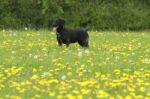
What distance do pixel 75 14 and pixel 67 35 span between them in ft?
49.6

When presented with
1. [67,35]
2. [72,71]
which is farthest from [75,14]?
[72,71]

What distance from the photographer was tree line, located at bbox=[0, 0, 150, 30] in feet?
94.4

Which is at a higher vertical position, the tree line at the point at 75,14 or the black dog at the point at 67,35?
the black dog at the point at 67,35

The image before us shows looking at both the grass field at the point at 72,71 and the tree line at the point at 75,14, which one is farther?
the tree line at the point at 75,14

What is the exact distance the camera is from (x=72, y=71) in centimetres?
1012

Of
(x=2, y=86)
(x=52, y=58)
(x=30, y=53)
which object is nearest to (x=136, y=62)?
(x=52, y=58)

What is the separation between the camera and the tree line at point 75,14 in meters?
28.8

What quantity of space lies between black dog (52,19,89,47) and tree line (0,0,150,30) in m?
13.8

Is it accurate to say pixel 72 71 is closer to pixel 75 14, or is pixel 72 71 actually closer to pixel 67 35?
pixel 67 35

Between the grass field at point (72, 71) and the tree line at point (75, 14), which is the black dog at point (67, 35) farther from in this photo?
the tree line at point (75, 14)

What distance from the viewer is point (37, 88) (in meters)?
8.73

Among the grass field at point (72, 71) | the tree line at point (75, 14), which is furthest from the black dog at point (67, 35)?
the tree line at point (75, 14)

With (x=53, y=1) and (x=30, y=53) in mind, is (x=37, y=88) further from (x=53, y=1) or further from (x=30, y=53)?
(x=53, y=1)

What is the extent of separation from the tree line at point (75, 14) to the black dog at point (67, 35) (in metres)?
13.8
